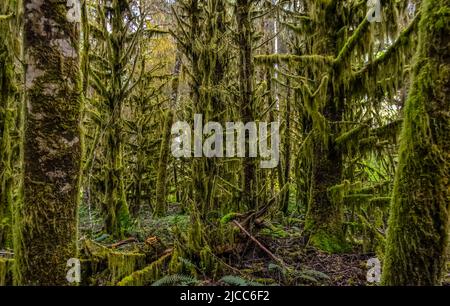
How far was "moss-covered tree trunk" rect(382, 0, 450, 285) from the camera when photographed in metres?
3.26

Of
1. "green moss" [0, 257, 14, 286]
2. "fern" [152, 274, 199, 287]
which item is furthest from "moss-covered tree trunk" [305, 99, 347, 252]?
"green moss" [0, 257, 14, 286]

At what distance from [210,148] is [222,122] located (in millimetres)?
1816

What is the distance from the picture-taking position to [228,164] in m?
10.2

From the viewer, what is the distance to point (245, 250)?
6.20 m

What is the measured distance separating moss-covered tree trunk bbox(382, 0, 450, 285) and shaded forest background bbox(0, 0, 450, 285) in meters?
0.01

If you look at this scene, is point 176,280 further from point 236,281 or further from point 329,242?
point 329,242

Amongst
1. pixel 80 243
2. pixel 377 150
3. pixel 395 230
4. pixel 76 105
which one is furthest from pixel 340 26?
pixel 80 243

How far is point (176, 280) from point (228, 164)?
577cm

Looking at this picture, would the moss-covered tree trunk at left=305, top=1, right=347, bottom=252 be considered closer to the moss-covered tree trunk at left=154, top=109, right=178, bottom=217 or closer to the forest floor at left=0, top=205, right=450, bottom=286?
the forest floor at left=0, top=205, right=450, bottom=286

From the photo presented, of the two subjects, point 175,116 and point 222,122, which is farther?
point 175,116

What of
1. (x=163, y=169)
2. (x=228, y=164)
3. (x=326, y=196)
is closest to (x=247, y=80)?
(x=326, y=196)

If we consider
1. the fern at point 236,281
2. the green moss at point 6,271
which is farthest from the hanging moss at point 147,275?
the green moss at point 6,271
